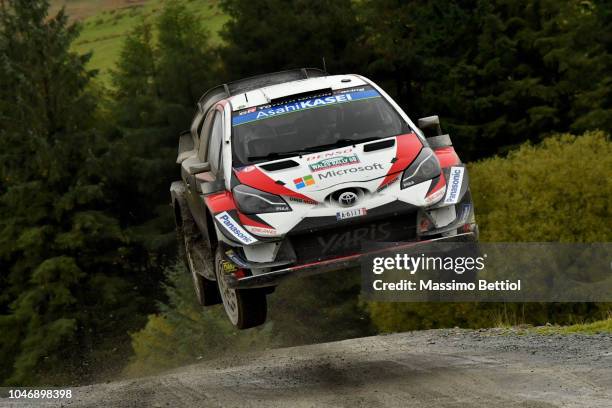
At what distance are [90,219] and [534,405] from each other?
147ft

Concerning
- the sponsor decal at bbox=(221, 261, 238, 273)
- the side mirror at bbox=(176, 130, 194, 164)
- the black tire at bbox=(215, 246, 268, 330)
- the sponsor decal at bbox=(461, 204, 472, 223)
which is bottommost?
the black tire at bbox=(215, 246, 268, 330)

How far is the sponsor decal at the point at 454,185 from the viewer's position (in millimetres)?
10328

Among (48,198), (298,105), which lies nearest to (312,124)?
(298,105)

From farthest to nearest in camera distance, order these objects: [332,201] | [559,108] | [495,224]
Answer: [559,108] < [495,224] < [332,201]

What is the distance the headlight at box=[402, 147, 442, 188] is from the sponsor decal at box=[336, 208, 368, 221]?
49 centimetres

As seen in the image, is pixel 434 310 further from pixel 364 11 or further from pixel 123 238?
pixel 123 238

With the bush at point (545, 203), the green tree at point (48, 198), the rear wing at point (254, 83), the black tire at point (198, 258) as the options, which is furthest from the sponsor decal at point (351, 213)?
the green tree at point (48, 198)

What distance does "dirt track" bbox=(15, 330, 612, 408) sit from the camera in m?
9.18

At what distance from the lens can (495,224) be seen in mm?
37312

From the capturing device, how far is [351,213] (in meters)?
10.0

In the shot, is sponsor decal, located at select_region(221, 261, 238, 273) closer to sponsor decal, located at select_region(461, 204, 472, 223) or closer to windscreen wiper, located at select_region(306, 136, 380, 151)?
windscreen wiper, located at select_region(306, 136, 380, 151)

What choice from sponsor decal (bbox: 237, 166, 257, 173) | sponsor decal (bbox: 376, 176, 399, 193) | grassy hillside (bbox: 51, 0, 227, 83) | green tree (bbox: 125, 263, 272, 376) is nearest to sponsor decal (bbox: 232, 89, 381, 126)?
sponsor decal (bbox: 237, 166, 257, 173)

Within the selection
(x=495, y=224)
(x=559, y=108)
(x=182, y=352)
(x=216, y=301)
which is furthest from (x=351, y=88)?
(x=559, y=108)

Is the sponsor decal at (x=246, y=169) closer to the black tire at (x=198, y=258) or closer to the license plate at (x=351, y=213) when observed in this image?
the license plate at (x=351, y=213)
